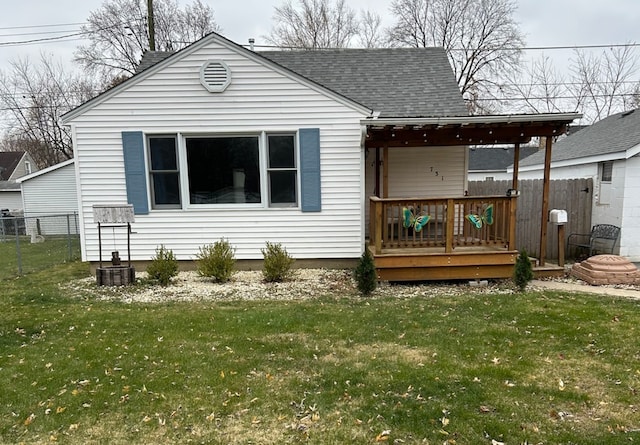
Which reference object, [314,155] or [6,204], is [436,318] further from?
[6,204]

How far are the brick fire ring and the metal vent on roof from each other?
6899mm

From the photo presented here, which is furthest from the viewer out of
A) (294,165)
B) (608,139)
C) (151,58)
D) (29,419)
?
(608,139)

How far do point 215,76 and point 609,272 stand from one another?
7.34 meters

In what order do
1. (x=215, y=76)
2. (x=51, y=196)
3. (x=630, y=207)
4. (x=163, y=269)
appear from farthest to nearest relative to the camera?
(x=51, y=196)
(x=630, y=207)
(x=215, y=76)
(x=163, y=269)

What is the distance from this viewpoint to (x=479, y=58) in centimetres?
2327

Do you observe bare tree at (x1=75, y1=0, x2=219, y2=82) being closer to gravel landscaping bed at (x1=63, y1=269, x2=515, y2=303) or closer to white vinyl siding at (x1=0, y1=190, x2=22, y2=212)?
white vinyl siding at (x1=0, y1=190, x2=22, y2=212)

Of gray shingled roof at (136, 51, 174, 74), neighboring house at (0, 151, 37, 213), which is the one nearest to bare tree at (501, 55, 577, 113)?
gray shingled roof at (136, 51, 174, 74)

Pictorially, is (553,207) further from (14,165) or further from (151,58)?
(14,165)

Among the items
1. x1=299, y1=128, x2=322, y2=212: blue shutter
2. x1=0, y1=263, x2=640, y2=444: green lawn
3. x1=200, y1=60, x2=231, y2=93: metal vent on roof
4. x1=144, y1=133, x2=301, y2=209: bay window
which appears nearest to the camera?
x1=0, y1=263, x2=640, y2=444: green lawn

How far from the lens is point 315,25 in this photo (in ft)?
80.0

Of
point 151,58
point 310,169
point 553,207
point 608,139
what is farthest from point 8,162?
point 608,139

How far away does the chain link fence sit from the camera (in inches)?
343

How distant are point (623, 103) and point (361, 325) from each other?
2622cm

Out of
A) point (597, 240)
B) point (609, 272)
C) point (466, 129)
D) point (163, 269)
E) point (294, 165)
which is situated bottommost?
point (609, 272)
